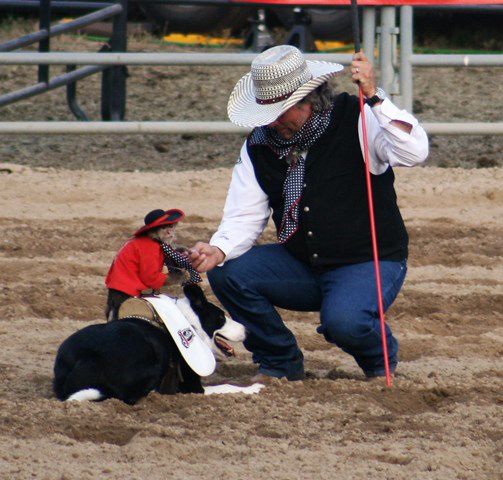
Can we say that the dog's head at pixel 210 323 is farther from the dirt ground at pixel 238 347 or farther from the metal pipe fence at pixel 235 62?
the metal pipe fence at pixel 235 62

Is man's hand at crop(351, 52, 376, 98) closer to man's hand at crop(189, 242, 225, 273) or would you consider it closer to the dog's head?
man's hand at crop(189, 242, 225, 273)

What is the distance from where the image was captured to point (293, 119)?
14.9 ft

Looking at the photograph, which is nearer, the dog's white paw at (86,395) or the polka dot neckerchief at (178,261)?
the dog's white paw at (86,395)

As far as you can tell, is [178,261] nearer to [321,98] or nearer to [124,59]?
[321,98]

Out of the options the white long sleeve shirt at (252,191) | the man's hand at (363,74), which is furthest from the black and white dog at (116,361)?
the man's hand at (363,74)

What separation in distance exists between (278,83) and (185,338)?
1.02 metres

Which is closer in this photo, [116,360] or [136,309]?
[116,360]

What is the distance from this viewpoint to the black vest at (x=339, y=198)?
463 centimetres

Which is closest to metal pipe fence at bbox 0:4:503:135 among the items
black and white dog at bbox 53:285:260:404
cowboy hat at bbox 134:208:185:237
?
cowboy hat at bbox 134:208:185:237

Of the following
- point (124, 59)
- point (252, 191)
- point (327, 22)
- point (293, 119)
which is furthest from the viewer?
point (327, 22)

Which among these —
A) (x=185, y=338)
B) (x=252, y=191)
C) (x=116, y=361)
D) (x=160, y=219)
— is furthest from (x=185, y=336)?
(x=252, y=191)

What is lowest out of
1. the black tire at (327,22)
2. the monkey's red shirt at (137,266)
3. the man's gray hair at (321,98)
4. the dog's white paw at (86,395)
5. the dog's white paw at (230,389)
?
the black tire at (327,22)

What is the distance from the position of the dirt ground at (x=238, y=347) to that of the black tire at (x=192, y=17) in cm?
239

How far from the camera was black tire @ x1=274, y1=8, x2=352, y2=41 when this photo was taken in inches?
510
